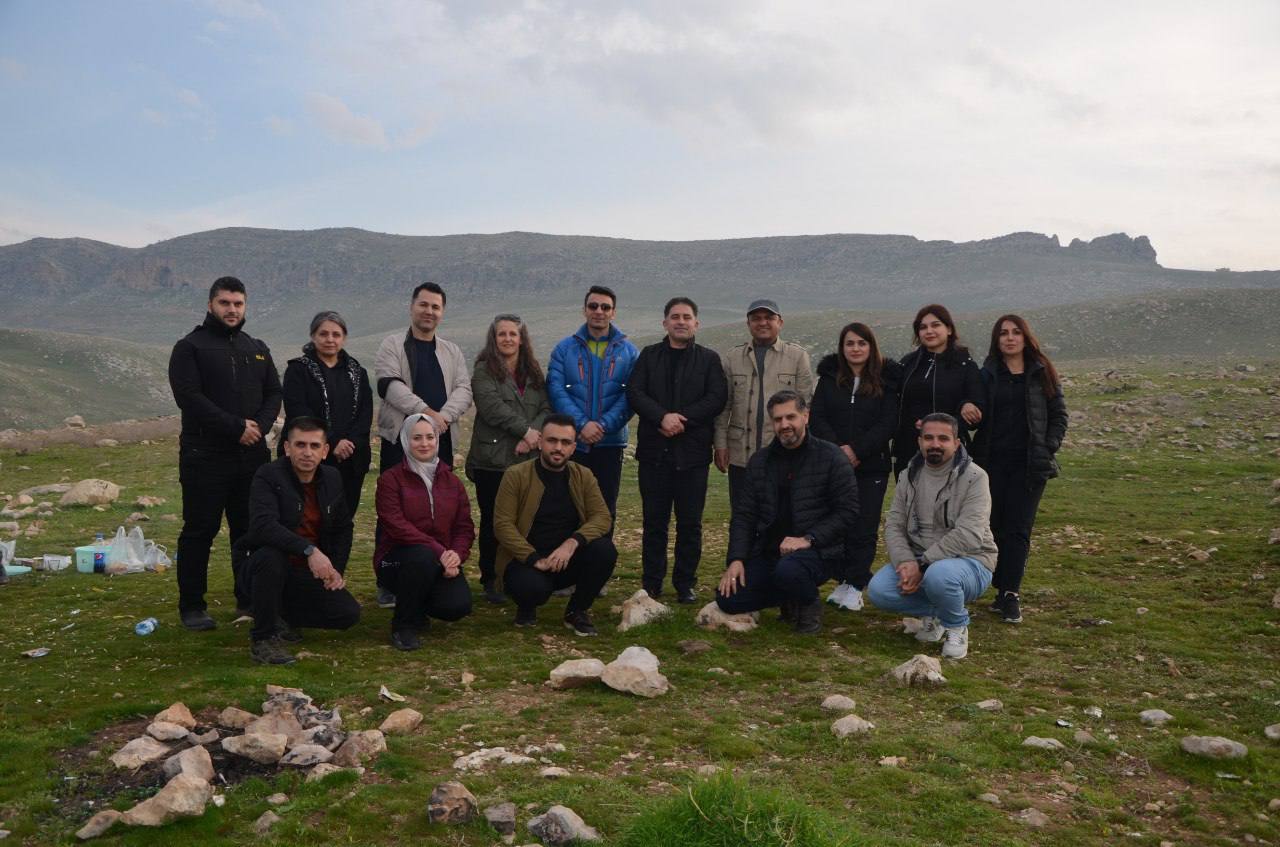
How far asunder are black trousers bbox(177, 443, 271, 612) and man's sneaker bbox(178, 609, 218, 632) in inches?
1.5

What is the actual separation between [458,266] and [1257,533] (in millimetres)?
188534

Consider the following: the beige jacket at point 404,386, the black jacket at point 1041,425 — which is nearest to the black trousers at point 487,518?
the beige jacket at point 404,386

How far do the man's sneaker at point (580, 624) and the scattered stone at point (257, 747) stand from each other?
2872mm

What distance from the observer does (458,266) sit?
18975 centimetres

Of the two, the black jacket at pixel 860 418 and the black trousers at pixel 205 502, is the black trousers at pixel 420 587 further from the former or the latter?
the black jacket at pixel 860 418

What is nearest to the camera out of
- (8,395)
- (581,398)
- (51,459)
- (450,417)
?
(450,417)

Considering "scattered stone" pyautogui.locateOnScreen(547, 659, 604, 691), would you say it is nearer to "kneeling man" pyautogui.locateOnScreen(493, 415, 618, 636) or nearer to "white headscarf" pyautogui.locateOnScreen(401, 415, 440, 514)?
"kneeling man" pyautogui.locateOnScreen(493, 415, 618, 636)

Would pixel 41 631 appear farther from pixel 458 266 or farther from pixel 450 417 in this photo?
pixel 458 266

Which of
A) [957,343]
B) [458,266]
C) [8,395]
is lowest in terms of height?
[8,395]

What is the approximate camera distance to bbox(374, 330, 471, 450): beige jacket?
24.3ft

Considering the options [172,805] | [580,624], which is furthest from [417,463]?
[172,805]

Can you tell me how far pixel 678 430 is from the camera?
746 centimetres

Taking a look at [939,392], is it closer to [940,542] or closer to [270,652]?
[940,542]

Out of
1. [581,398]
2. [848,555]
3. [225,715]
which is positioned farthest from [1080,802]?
[581,398]
